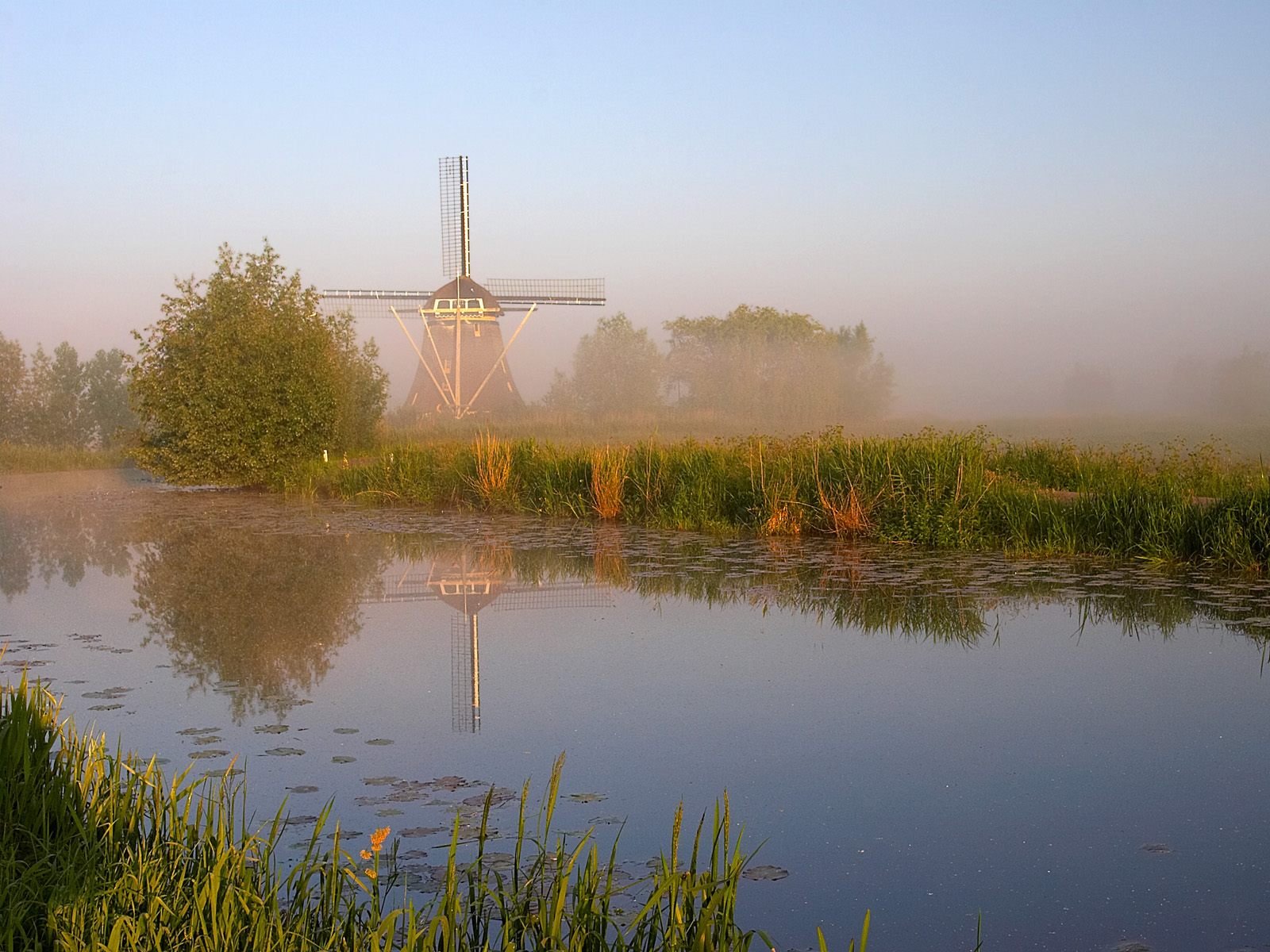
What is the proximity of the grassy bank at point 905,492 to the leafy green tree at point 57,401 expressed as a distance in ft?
101

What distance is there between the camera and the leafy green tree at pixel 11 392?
4191cm

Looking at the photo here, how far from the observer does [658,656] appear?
6.91 meters

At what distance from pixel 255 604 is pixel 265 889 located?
19.2 feet

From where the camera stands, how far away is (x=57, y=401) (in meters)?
44.7

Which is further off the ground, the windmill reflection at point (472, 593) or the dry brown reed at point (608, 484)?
the dry brown reed at point (608, 484)

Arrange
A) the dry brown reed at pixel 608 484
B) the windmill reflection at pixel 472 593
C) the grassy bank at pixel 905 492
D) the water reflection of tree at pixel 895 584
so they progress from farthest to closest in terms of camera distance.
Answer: the dry brown reed at pixel 608 484
the grassy bank at pixel 905 492
the water reflection of tree at pixel 895 584
the windmill reflection at pixel 472 593

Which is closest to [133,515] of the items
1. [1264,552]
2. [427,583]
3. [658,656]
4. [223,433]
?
[223,433]

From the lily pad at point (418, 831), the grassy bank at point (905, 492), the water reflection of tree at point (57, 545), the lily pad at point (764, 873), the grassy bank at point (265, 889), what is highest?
the grassy bank at point (905, 492)

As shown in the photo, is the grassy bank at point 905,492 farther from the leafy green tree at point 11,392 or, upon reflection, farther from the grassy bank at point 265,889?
the leafy green tree at point 11,392

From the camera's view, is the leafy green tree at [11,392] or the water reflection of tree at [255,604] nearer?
the water reflection of tree at [255,604]

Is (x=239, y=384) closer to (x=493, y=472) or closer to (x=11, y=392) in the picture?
(x=493, y=472)

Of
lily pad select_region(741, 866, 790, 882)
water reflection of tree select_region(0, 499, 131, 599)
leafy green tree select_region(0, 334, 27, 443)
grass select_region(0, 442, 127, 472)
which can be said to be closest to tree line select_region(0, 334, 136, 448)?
leafy green tree select_region(0, 334, 27, 443)

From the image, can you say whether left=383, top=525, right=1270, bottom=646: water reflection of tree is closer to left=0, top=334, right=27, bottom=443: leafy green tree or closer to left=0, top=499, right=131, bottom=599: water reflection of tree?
left=0, top=499, right=131, bottom=599: water reflection of tree

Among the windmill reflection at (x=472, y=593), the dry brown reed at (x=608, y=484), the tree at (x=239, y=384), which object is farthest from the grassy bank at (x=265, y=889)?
the tree at (x=239, y=384)
